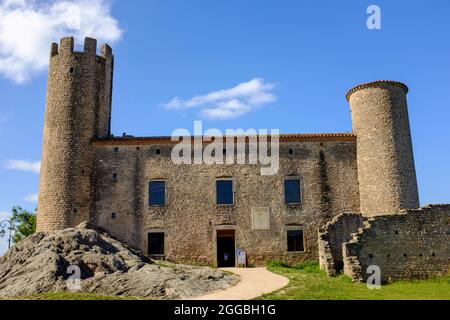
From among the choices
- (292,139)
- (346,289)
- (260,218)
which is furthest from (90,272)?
(292,139)

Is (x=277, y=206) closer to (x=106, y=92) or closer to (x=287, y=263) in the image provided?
(x=287, y=263)

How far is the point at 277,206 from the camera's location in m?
26.6

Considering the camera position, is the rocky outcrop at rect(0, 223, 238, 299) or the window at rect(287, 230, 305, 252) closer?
the rocky outcrop at rect(0, 223, 238, 299)

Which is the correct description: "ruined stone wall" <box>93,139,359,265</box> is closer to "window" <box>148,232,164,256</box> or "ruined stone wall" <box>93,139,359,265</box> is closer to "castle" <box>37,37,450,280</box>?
"castle" <box>37,37,450,280</box>

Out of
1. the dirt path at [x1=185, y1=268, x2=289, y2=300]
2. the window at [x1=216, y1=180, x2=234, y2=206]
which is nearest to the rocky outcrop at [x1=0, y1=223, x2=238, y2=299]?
the dirt path at [x1=185, y1=268, x2=289, y2=300]

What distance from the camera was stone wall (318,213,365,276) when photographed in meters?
22.5

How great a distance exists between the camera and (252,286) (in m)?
17.8

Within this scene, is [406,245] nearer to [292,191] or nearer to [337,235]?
[337,235]

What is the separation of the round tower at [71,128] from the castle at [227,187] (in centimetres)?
6

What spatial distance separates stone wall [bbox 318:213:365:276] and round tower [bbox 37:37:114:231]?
1379 cm

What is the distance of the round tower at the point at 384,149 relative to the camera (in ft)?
83.3

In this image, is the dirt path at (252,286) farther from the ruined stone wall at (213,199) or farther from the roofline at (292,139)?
the roofline at (292,139)

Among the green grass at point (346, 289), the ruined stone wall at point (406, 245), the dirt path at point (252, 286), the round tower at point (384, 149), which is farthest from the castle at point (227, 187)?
the green grass at point (346, 289)
